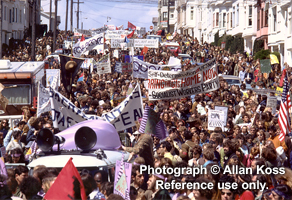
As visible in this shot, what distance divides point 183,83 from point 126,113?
359 centimetres

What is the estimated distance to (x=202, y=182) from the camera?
20.7 ft

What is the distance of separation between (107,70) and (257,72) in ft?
26.0

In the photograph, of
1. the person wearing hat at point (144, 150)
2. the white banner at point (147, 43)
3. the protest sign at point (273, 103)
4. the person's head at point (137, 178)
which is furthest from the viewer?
the white banner at point (147, 43)

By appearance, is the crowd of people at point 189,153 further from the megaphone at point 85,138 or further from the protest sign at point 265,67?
the protest sign at point 265,67

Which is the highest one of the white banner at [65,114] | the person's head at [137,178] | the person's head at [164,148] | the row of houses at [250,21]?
the row of houses at [250,21]

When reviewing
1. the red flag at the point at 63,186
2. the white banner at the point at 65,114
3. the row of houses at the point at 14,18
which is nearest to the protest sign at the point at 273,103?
the white banner at the point at 65,114

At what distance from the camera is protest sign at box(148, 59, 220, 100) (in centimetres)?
1437

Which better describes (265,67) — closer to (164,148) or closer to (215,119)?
(215,119)

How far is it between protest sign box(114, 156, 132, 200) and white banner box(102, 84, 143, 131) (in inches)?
169

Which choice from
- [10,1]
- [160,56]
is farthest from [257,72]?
[10,1]

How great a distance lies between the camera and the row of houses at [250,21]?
38062 millimetres

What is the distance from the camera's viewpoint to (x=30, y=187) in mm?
6129

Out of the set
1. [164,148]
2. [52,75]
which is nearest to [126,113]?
[164,148]

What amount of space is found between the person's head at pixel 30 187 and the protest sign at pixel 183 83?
328 inches
